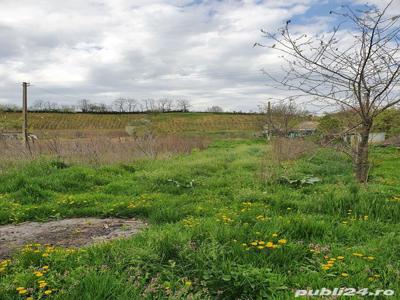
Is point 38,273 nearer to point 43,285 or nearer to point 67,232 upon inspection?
point 43,285

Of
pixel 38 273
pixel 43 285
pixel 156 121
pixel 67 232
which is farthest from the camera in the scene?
pixel 156 121

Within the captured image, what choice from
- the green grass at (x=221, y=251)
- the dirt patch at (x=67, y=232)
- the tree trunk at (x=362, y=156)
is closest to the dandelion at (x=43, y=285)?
the green grass at (x=221, y=251)

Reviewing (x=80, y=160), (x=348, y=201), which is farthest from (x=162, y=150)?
(x=348, y=201)

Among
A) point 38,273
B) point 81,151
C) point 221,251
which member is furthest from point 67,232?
point 81,151

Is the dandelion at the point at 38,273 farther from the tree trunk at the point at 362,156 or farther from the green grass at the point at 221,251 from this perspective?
the tree trunk at the point at 362,156

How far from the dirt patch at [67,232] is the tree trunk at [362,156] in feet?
13.1

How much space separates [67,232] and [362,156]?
5241 millimetres

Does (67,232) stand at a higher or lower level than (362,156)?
lower

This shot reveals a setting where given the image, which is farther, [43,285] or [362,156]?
[362,156]

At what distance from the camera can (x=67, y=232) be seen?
5141mm

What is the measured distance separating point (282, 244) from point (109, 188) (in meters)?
5.81

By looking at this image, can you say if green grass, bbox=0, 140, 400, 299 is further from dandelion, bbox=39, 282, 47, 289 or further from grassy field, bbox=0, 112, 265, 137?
grassy field, bbox=0, 112, 265, 137

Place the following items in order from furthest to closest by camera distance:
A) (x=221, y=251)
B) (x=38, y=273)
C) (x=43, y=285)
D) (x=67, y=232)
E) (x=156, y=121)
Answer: (x=156, y=121)
(x=67, y=232)
(x=221, y=251)
(x=38, y=273)
(x=43, y=285)

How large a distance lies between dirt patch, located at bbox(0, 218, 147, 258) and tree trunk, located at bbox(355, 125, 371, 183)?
13.1 feet
